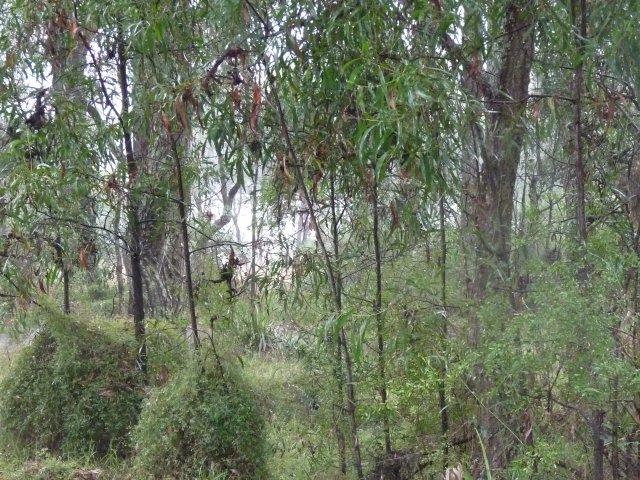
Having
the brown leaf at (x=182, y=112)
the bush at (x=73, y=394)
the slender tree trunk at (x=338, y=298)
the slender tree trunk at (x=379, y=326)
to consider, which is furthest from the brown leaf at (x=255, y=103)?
the bush at (x=73, y=394)

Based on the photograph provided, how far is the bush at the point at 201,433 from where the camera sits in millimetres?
3730

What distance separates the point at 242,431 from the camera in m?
3.78

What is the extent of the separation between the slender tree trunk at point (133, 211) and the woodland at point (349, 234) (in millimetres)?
17

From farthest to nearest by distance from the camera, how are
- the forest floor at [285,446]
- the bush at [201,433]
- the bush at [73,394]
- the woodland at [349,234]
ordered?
the bush at [73,394], the forest floor at [285,446], the bush at [201,433], the woodland at [349,234]

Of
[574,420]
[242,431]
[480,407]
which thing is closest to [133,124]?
[242,431]

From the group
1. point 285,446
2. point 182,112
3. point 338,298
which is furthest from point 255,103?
point 285,446

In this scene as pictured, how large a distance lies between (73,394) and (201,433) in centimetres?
119

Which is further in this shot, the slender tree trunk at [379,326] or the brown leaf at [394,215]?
the brown leaf at [394,215]

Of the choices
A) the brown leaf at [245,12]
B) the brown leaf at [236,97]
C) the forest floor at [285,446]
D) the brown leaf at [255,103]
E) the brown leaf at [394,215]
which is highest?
the brown leaf at [245,12]

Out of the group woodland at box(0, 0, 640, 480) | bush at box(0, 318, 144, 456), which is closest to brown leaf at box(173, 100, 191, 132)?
woodland at box(0, 0, 640, 480)

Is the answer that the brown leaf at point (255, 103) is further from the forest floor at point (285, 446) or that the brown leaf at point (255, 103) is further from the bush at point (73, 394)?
the bush at point (73, 394)

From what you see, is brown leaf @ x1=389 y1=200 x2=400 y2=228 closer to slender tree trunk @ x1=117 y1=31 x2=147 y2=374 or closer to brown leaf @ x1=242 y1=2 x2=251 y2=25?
brown leaf @ x1=242 y1=2 x2=251 y2=25

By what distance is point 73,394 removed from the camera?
14.9 ft

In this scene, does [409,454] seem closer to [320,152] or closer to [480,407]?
[480,407]
